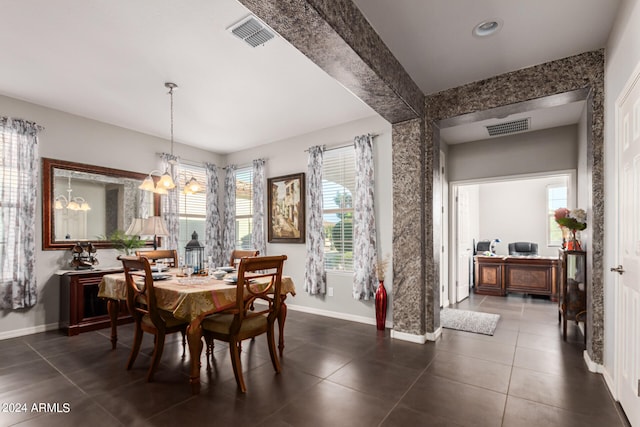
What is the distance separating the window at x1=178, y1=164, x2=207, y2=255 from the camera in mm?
5523

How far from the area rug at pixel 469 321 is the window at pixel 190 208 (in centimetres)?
430

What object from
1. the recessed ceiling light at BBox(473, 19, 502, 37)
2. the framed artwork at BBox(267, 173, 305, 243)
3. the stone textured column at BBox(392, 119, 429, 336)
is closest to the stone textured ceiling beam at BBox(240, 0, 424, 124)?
the stone textured column at BBox(392, 119, 429, 336)

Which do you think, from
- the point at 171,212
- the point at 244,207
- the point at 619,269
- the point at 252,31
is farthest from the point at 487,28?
the point at 171,212

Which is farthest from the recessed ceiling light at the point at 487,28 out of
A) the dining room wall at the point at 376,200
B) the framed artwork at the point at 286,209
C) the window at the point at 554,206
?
the window at the point at 554,206

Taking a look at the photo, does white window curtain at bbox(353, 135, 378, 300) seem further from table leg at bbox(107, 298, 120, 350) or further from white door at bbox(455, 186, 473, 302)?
table leg at bbox(107, 298, 120, 350)

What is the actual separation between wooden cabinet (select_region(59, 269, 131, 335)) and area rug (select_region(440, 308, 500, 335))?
164 inches

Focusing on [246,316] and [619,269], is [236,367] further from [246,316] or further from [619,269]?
[619,269]

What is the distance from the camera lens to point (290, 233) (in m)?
5.24

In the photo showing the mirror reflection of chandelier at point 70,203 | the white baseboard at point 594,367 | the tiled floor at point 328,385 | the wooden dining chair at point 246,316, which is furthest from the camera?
the mirror reflection of chandelier at point 70,203

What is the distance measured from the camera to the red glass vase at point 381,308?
401 centimetres

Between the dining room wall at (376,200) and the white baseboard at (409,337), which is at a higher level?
the dining room wall at (376,200)

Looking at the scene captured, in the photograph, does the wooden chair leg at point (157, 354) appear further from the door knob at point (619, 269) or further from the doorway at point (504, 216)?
the doorway at point (504, 216)

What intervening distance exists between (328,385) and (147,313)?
1.56m

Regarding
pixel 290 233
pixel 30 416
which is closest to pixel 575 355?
pixel 290 233
